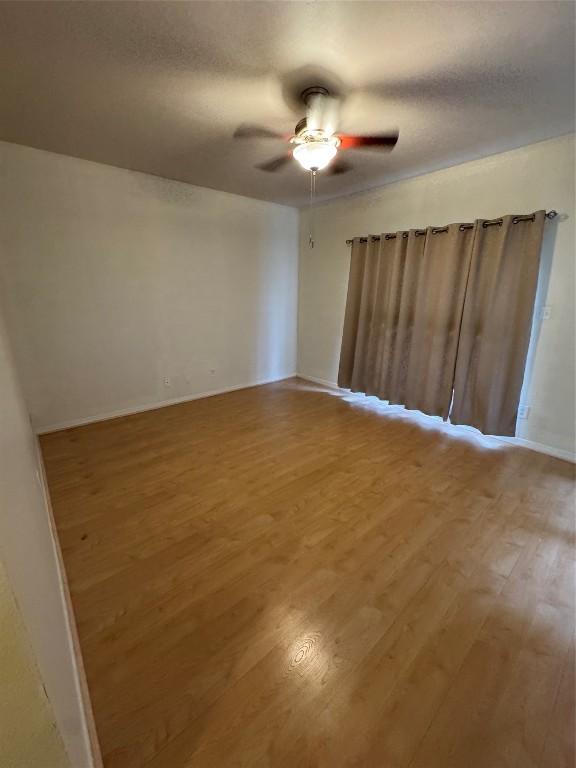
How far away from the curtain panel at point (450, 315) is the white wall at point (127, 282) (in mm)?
1398

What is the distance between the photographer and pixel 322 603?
1460 millimetres

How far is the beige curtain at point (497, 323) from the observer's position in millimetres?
2635

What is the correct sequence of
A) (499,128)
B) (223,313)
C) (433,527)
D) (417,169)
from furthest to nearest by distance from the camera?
(223,313)
(417,169)
(499,128)
(433,527)

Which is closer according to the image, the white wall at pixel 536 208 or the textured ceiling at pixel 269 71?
the textured ceiling at pixel 269 71

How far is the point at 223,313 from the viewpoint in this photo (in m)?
4.08

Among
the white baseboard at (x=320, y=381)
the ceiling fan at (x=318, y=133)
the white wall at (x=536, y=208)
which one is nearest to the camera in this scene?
the ceiling fan at (x=318, y=133)

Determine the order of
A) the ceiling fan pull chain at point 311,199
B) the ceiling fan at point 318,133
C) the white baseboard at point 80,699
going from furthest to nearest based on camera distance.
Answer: the ceiling fan pull chain at point 311,199, the ceiling fan at point 318,133, the white baseboard at point 80,699

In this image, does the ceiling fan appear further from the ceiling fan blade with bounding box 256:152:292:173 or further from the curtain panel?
the curtain panel

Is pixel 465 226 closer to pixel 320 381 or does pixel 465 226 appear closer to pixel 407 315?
pixel 407 315

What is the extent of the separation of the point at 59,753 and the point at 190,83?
2.57 metres

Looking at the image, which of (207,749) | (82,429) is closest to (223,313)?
(82,429)

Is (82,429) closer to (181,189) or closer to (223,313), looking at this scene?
(223,313)

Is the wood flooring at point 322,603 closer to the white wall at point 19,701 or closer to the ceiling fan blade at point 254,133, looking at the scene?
the white wall at point 19,701

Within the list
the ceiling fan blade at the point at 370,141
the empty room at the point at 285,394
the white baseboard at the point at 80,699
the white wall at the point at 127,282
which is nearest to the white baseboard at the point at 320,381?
the empty room at the point at 285,394
